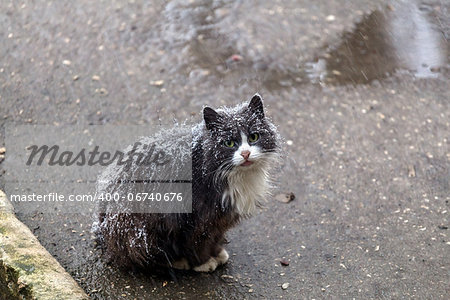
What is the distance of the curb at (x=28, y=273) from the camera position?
3.40m

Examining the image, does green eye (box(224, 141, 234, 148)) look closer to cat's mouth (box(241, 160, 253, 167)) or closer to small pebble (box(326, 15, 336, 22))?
cat's mouth (box(241, 160, 253, 167))

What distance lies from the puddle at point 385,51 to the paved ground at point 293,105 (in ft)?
0.06

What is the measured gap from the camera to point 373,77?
6348mm

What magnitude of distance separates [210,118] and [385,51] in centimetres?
372

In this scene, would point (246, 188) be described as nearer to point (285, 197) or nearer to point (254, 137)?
point (254, 137)

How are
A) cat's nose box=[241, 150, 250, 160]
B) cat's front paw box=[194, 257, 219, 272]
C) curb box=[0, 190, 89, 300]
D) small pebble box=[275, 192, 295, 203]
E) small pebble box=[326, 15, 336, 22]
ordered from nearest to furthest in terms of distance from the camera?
curb box=[0, 190, 89, 300], cat's nose box=[241, 150, 250, 160], cat's front paw box=[194, 257, 219, 272], small pebble box=[275, 192, 295, 203], small pebble box=[326, 15, 336, 22]

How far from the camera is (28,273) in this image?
349 cm

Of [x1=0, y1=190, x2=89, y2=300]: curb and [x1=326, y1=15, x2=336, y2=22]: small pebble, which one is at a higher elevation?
[x1=0, y1=190, x2=89, y2=300]: curb

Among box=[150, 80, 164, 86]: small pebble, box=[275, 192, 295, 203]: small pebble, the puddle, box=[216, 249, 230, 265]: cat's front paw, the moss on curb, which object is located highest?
the moss on curb

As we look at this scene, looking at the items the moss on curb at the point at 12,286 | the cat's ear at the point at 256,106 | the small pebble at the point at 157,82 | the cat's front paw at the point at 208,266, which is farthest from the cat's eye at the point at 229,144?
the small pebble at the point at 157,82

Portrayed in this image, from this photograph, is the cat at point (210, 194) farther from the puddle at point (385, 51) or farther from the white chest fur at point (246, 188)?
the puddle at point (385, 51)

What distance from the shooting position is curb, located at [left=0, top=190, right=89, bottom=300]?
3.40 m

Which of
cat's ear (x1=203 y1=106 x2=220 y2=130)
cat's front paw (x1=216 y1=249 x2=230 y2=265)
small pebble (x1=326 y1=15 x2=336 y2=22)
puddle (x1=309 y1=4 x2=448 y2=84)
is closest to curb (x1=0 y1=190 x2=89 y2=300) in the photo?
cat's front paw (x1=216 y1=249 x2=230 y2=265)

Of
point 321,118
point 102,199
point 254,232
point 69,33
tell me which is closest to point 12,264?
point 102,199
